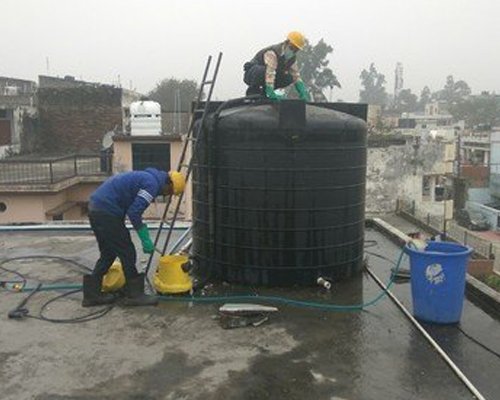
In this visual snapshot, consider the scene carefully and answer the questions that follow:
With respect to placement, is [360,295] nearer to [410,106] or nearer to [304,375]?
[304,375]

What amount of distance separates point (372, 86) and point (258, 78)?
136762 millimetres

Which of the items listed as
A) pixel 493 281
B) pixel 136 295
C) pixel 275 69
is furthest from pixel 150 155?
pixel 136 295

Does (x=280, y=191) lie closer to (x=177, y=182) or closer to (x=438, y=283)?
(x=177, y=182)

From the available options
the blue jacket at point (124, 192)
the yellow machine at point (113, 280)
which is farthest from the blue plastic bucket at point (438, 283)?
the yellow machine at point (113, 280)

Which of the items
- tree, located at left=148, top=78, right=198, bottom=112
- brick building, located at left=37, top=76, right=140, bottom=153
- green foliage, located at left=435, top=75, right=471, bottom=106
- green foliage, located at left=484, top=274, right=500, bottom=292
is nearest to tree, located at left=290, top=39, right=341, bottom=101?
tree, located at left=148, top=78, right=198, bottom=112

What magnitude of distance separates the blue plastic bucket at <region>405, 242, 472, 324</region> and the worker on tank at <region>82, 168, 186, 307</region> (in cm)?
273

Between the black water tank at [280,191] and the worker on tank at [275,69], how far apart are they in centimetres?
55

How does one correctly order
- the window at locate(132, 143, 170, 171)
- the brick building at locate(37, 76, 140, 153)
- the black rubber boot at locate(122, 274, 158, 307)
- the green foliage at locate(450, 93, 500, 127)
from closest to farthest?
the black rubber boot at locate(122, 274, 158, 307), the window at locate(132, 143, 170, 171), the brick building at locate(37, 76, 140, 153), the green foliage at locate(450, 93, 500, 127)

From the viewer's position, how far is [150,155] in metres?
22.1

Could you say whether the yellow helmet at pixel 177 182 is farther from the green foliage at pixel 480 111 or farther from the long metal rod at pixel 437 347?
the green foliage at pixel 480 111

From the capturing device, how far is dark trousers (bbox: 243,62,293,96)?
A: 7.07 metres

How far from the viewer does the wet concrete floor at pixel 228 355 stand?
13.5 ft

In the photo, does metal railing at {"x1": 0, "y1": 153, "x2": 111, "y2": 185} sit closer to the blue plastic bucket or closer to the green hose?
the green hose

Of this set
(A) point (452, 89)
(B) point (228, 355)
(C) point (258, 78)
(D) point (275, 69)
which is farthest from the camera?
(A) point (452, 89)
